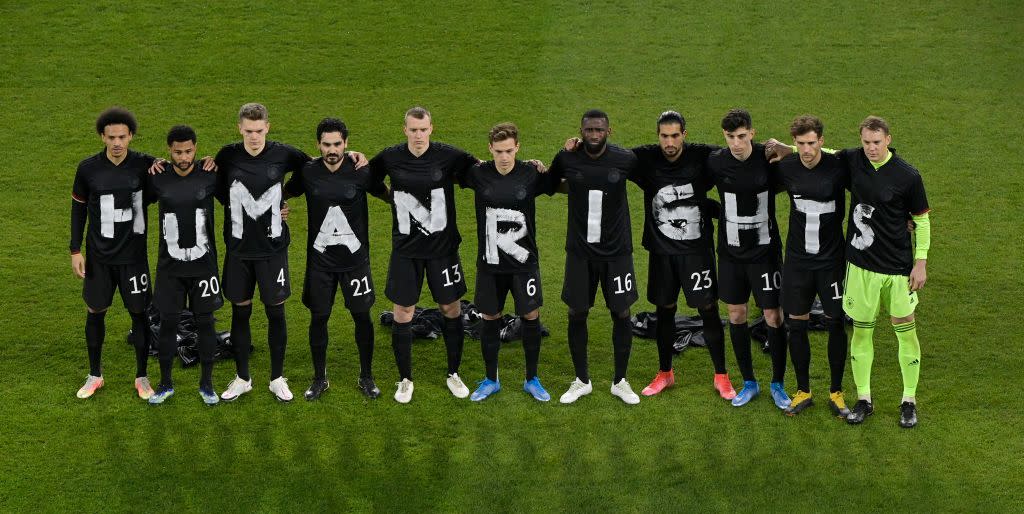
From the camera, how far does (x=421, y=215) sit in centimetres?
867

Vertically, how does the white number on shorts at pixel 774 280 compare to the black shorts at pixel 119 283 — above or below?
below

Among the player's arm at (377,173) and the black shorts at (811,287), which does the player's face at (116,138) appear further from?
the black shorts at (811,287)

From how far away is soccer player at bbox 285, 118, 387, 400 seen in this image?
28.2ft

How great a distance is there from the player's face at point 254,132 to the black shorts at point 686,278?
8.95 ft

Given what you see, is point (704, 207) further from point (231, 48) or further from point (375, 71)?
point (231, 48)

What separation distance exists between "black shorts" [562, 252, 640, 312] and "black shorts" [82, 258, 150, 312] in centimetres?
285

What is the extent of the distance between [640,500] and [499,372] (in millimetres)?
2002

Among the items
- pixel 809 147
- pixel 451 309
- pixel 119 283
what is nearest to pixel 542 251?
pixel 451 309

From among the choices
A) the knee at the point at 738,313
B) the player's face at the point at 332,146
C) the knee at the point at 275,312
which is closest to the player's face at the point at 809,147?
the knee at the point at 738,313

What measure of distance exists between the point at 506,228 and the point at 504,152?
20.6 inches

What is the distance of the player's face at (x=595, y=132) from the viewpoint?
27.5 feet

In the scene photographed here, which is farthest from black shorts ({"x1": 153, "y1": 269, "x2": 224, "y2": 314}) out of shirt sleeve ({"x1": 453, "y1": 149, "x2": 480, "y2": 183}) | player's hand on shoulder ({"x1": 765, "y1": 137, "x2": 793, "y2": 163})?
player's hand on shoulder ({"x1": 765, "y1": 137, "x2": 793, "y2": 163})

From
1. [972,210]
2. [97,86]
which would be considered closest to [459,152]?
[972,210]

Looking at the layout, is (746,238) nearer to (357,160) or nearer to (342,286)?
(357,160)
